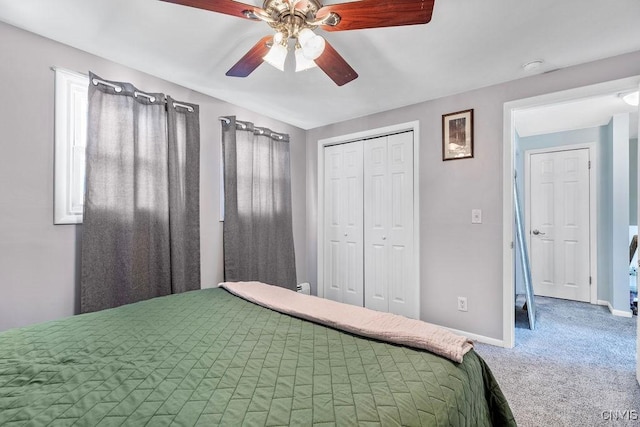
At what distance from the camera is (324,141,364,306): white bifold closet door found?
11.7 ft

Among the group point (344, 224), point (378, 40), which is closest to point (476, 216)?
point (344, 224)

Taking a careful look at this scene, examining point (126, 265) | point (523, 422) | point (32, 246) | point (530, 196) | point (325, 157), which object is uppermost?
point (325, 157)

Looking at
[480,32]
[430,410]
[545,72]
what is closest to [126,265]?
[430,410]

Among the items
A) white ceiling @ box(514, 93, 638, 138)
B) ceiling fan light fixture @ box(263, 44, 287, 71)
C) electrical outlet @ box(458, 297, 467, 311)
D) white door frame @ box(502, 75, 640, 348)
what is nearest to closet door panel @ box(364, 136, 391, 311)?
electrical outlet @ box(458, 297, 467, 311)

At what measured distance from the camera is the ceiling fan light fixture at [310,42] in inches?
55.6

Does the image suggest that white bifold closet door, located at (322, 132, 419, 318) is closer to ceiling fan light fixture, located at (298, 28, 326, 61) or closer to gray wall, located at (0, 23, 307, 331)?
ceiling fan light fixture, located at (298, 28, 326, 61)

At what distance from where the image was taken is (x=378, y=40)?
1.95 meters

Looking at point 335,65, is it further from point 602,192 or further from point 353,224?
Result: point 602,192

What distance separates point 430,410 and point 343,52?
2132 millimetres

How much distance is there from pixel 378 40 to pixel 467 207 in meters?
1.69

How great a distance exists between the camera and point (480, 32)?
185 centimetres

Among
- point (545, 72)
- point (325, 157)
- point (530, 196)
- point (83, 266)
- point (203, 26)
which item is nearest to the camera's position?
point (203, 26)

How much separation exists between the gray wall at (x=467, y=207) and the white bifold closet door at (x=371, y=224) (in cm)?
18

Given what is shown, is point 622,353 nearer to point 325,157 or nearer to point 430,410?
point 430,410
